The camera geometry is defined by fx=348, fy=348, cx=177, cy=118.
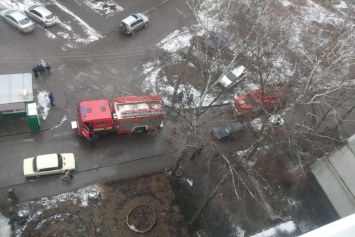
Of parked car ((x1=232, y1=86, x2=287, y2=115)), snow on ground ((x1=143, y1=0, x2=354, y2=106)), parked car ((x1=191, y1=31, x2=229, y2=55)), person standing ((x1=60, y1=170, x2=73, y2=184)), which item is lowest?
person standing ((x1=60, y1=170, x2=73, y2=184))

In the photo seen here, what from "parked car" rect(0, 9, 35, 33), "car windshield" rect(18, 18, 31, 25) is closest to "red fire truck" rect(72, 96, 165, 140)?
"parked car" rect(0, 9, 35, 33)

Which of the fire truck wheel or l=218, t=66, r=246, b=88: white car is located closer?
the fire truck wheel

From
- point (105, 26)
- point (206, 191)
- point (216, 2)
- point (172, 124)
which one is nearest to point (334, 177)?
point (206, 191)

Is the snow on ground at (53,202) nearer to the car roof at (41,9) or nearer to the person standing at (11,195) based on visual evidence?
the person standing at (11,195)

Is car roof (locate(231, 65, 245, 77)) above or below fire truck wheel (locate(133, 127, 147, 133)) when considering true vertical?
above

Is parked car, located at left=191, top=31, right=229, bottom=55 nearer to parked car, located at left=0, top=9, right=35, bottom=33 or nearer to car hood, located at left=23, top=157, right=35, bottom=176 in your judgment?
car hood, located at left=23, top=157, right=35, bottom=176

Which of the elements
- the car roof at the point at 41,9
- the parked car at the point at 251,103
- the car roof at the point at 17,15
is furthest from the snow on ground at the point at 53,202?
the car roof at the point at 41,9
